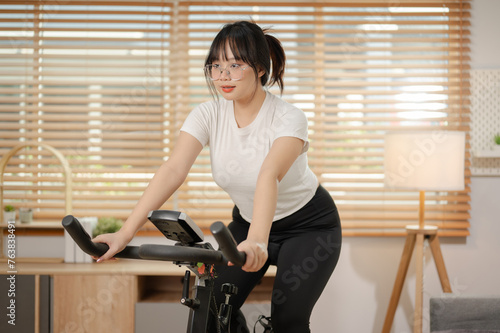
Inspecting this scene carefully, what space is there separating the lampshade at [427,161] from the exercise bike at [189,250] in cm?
153

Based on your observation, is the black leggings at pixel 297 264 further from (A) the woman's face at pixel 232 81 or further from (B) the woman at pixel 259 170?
(A) the woman's face at pixel 232 81

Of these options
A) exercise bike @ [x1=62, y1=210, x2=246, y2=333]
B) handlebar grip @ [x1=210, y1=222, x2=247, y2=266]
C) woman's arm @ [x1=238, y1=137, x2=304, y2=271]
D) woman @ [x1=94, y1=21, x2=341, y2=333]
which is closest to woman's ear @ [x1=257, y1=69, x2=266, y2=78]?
woman @ [x1=94, y1=21, x2=341, y2=333]

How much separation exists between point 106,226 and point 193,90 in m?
0.91

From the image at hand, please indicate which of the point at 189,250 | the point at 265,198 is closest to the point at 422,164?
the point at 265,198

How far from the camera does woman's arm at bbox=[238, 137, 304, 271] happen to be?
103cm

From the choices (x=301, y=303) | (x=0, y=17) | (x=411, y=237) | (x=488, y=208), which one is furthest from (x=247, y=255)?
(x=0, y=17)

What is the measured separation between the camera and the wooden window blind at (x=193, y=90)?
299 cm

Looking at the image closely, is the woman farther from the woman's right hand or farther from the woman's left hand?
the woman's left hand

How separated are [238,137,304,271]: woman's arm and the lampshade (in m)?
1.26

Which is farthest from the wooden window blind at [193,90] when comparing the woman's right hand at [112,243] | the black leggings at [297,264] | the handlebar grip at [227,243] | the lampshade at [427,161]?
the handlebar grip at [227,243]

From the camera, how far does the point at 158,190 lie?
1446 millimetres

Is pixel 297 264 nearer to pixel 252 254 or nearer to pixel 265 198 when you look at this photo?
pixel 265 198

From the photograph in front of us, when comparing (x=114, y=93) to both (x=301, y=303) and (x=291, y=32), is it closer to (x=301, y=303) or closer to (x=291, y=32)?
(x=291, y=32)

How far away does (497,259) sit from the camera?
3.06 m
